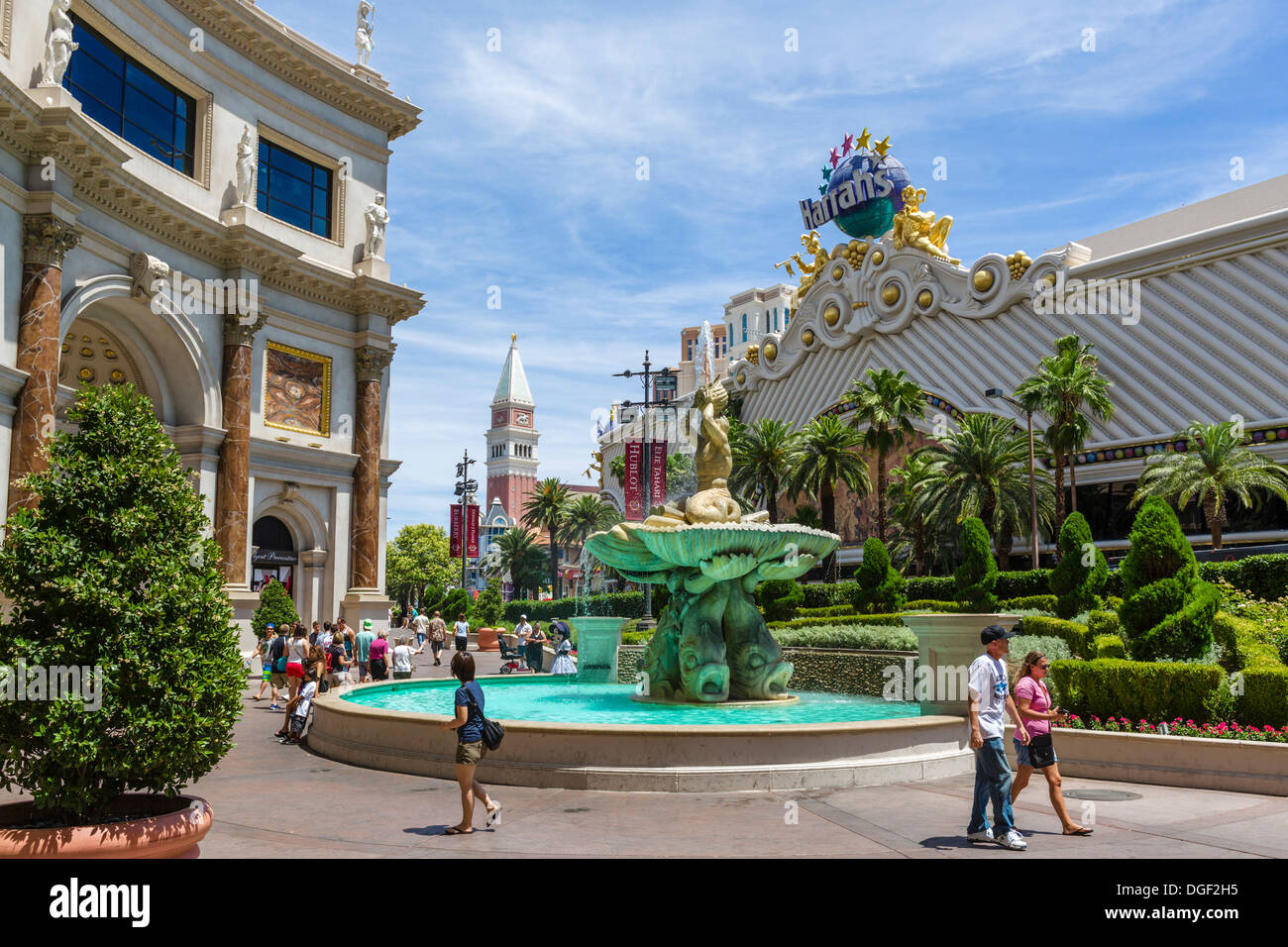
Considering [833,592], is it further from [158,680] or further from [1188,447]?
[158,680]

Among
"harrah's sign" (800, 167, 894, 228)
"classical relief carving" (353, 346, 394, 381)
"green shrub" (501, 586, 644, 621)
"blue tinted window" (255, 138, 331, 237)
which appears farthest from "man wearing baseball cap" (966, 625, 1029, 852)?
"harrah's sign" (800, 167, 894, 228)

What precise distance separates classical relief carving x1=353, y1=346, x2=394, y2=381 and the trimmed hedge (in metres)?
17.1

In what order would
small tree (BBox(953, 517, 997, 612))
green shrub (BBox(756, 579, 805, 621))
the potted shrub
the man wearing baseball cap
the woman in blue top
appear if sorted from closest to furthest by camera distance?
1. the potted shrub
2. the man wearing baseball cap
3. the woman in blue top
4. small tree (BBox(953, 517, 997, 612))
5. green shrub (BBox(756, 579, 805, 621))

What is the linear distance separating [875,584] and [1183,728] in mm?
21440

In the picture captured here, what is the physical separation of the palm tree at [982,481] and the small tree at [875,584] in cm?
1005

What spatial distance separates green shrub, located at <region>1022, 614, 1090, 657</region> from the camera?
63.2 feet

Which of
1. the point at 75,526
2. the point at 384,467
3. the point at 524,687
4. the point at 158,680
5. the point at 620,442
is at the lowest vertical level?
the point at 524,687

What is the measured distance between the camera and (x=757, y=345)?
69.1 meters

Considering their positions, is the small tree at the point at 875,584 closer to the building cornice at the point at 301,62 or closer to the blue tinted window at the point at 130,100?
the building cornice at the point at 301,62

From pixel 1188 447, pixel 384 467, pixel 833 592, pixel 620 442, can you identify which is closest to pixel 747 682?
pixel 384 467

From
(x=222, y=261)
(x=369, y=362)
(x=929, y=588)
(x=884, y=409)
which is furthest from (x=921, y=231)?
(x=222, y=261)

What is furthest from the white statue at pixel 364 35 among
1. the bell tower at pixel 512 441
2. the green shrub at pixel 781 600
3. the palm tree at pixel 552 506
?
the bell tower at pixel 512 441

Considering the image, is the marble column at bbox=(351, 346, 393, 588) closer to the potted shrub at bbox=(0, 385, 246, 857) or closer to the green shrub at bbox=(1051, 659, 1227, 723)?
the green shrub at bbox=(1051, 659, 1227, 723)
